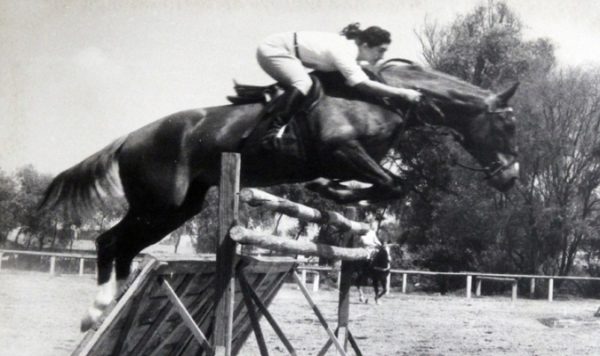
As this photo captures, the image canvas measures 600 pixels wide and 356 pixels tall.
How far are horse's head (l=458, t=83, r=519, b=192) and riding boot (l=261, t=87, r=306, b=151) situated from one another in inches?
52.2

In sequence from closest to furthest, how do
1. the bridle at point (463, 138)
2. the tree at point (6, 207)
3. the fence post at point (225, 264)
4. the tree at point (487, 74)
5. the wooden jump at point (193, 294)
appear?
the wooden jump at point (193, 294), the fence post at point (225, 264), the bridle at point (463, 138), the tree at point (6, 207), the tree at point (487, 74)

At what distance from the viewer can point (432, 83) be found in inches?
186

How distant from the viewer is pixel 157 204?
439 centimetres

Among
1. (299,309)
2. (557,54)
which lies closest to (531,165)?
(557,54)

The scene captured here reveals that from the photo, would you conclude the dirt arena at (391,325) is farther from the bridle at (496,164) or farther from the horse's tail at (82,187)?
the bridle at (496,164)

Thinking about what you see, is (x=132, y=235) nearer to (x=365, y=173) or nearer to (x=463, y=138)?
(x=365, y=173)

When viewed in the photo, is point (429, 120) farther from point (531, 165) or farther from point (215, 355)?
point (531, 165)

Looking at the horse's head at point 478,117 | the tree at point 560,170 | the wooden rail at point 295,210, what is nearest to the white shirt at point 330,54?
the horse's head at point 478,117

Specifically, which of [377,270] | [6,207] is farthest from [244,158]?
[377,270]

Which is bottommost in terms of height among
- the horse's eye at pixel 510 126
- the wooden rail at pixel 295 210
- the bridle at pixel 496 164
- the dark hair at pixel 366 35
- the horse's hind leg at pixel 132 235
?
the horse's hind leg at pixel 132 235

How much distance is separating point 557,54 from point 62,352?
644 inches

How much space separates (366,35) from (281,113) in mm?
829

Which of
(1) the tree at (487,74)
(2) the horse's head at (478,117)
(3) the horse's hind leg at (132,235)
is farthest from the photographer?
(1) the tree at (487,74)

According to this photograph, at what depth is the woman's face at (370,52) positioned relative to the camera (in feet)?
14.7
